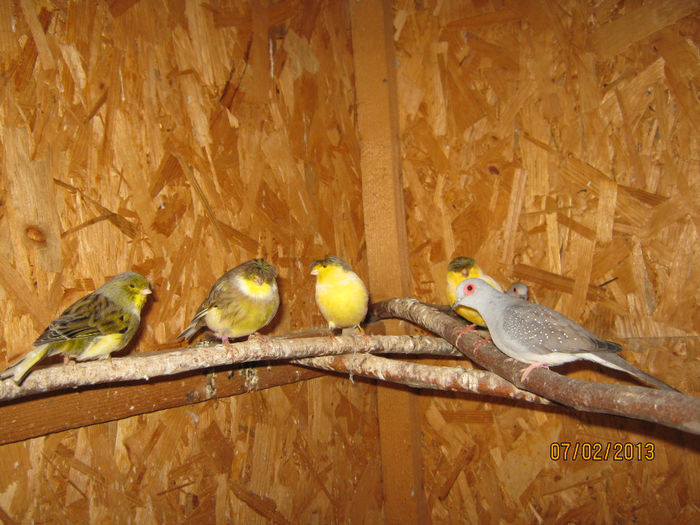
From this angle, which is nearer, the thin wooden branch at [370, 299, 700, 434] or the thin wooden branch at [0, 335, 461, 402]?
the thin wooden branch at [370, 299, 700, 434]

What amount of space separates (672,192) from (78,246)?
14.1 ft

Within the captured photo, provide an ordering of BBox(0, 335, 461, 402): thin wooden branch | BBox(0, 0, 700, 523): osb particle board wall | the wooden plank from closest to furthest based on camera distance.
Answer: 1. BBox(0, 335, 461, 402): thin wooden branch
2. the wooden plank
3. BBox(0, 0, 700, 523): osb particle board wall

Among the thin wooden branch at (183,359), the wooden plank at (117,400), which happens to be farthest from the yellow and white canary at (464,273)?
the wooden plank at (117,400)

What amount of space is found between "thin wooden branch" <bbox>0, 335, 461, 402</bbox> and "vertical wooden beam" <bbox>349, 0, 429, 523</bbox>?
4.38 feet

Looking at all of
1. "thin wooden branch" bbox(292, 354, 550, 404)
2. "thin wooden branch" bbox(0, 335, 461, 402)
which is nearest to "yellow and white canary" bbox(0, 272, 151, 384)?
"thin wooden branch" bbox(0, 335, 461, 402)

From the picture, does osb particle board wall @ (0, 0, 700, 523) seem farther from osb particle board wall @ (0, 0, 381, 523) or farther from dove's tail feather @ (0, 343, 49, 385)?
dove's tail feather @ (0, 343, 49, 385)

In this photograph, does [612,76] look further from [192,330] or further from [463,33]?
[192,330]

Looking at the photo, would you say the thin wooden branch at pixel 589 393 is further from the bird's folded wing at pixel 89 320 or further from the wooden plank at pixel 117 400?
the bird's folded wing at pixel 89 320

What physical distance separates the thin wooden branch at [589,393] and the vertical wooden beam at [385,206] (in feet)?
4.41
